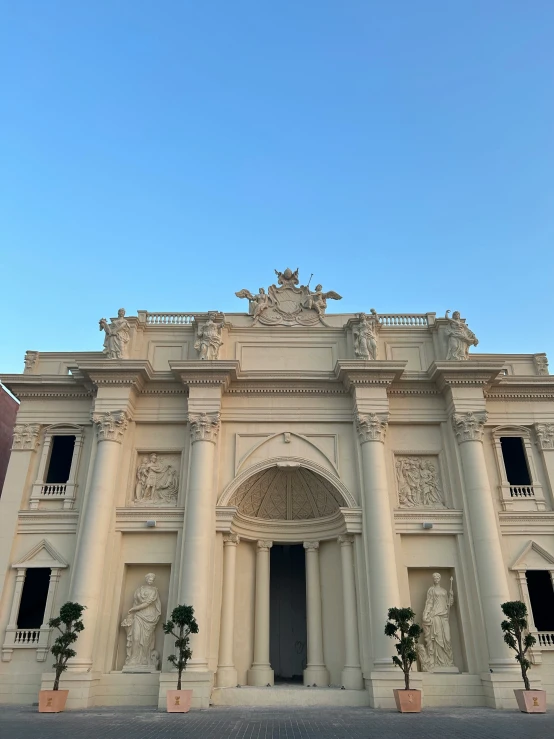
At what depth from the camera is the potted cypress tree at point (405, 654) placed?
14164mm

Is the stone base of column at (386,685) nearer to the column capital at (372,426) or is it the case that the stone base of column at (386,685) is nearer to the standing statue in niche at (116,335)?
the column capital at (372,426)

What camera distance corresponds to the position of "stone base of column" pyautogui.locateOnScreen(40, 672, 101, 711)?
49.7 feet

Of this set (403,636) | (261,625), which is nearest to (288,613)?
(261,625)

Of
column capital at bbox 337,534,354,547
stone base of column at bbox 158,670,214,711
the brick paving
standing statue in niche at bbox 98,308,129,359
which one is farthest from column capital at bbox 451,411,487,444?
standing statue in niche at bbox 98,308,129,359

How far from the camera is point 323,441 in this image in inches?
773

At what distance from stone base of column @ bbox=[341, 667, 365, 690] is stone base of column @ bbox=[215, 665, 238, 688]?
3452 millimetres

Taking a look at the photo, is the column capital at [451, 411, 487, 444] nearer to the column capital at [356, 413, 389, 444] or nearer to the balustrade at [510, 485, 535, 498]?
the balustrade at [510, 485, 535, 498]

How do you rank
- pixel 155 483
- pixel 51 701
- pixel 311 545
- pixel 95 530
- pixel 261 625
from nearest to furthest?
pixel 51 701, pixel 95 530, pixel 261 625, pixel 155 483, pixel 311 545

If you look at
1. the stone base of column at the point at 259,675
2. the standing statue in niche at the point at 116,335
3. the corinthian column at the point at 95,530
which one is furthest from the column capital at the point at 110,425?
the stone base of column at the point at 259,675

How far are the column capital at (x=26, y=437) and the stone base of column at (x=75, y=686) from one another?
7.61 metres

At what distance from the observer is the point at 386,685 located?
15.4 meters

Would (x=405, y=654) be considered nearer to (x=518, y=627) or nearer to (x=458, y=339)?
(x=518, y=627)

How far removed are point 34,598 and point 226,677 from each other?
22.6 feet

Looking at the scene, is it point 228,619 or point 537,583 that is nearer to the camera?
point 228,619
